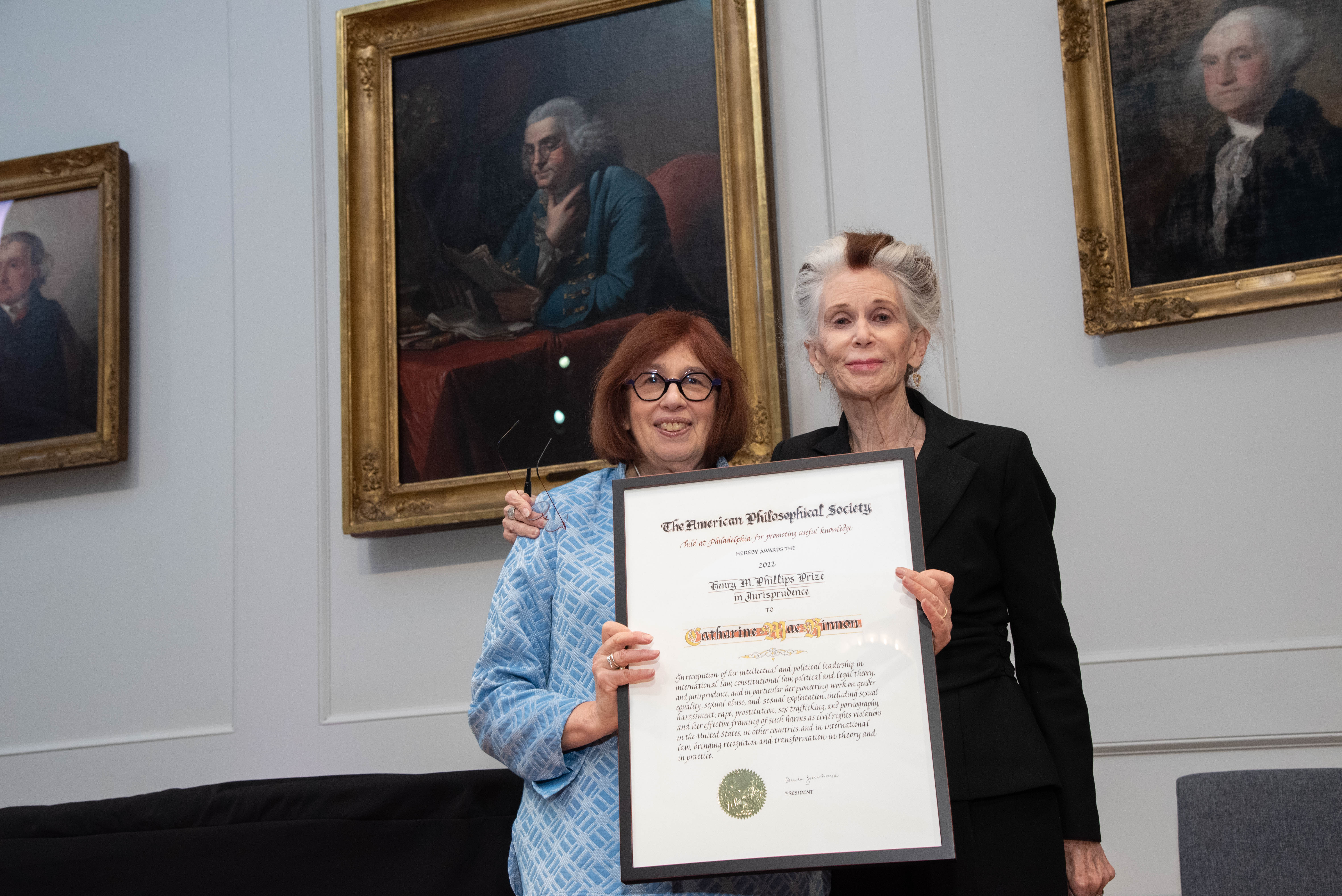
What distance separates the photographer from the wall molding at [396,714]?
12.2 ft

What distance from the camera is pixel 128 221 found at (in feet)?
14.1

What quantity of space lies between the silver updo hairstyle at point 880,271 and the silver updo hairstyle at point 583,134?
4.89 ft

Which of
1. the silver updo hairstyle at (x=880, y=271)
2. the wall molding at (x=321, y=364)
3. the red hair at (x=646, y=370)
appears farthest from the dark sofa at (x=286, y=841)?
the silver updo hairstyle at (x=880, y=271)

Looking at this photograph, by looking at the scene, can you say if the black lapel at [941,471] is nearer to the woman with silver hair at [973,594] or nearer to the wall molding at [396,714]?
the woman with silver hair at [973,594]

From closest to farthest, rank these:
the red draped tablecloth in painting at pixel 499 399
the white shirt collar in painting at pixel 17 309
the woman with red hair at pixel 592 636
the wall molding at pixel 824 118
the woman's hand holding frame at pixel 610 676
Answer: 1. the woman's hand holding frame at pixel 610 676
2. the woman with red hair at pixel 592 636
3. the wall molding at pixel 824 118
4. the red draped tablecloth in painting at pixel 499 399
5. the white shirt collar in painting at pixel 17 309

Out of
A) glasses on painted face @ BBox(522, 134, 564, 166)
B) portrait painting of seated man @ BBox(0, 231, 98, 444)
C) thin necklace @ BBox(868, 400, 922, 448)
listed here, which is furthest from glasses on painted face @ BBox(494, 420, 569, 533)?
portrait painting of seated man @ BBox(0, 231, 98, 444)

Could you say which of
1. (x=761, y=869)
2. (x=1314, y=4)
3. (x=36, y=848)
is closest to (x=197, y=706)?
(x=36, y=848)

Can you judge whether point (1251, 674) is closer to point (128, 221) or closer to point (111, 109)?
point (128, 221)

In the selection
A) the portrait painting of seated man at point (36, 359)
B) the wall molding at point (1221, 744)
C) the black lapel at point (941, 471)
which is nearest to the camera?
the black lapel at point (941, 471)

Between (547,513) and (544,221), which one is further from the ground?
(544,221)

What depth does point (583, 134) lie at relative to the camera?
3.75 metres

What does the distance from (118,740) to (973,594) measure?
3.31m

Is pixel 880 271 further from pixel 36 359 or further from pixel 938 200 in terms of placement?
pixel 36 359

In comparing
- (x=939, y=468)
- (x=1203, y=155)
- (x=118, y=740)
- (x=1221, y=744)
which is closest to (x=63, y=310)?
(x=118, y=740)
